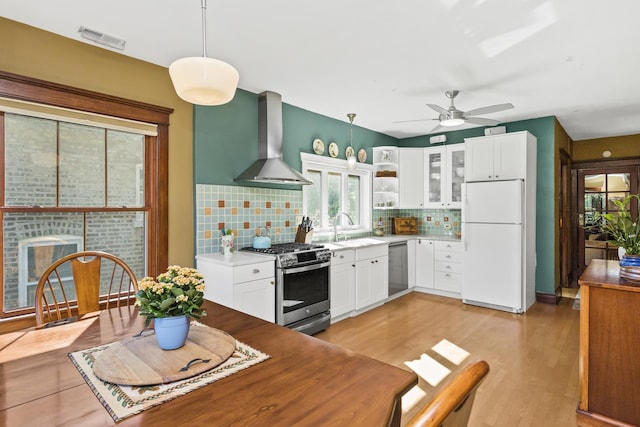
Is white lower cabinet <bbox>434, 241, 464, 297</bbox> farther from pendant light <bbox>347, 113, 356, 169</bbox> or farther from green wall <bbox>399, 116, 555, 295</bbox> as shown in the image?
pendant light <bbox>347, 113, 356, 169</bbox>

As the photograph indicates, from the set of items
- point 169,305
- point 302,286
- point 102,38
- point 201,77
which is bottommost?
point 302,286

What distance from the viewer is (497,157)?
4.66 metres

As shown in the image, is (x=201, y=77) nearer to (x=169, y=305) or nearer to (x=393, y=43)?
(x=169, y=305)

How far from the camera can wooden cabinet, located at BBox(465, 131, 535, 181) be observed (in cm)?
450

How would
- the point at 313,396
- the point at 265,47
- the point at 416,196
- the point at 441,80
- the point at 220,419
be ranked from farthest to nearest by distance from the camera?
the point at 416,196 → the point at 441,80 → the point at 265,47 → the point at 313,396 → the point at 220,419

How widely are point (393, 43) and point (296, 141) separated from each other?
1931 millimetres

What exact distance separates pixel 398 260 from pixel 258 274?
8.72 ft

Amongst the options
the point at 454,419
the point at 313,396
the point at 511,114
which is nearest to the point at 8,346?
the point at 313,396

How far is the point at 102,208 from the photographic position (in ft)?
9.18

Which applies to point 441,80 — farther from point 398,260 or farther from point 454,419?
point 454,419

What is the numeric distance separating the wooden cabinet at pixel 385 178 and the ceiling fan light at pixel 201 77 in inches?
174

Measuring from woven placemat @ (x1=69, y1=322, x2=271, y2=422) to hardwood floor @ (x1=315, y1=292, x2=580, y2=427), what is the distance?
1606mm

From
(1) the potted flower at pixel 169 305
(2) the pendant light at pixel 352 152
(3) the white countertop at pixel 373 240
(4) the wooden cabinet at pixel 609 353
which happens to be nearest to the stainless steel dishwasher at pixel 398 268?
(3) the white countertop at pixel 373 240

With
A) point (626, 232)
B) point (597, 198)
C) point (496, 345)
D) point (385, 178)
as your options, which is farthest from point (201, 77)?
point (597, 198)
